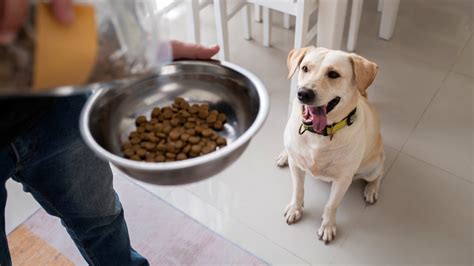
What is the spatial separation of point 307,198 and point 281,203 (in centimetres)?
9

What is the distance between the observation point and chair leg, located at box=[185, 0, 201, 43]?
187 cm

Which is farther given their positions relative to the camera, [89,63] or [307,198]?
[307,198]

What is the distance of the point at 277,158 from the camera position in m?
1.76

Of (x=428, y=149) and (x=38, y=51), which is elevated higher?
(x=38, y=51)

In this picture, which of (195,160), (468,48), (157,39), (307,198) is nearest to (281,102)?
→ (307,198)

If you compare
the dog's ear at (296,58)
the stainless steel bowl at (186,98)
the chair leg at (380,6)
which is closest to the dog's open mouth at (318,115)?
the dog's ear at (296,58)

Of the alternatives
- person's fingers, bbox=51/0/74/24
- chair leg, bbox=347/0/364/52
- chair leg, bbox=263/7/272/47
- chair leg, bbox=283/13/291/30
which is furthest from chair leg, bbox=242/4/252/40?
person's fingers, bbox=51/0/74/24

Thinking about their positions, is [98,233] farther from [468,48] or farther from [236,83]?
[468,48]

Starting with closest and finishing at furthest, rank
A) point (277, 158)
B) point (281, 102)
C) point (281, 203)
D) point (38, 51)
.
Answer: point (38, 51), point (281, 203), point (277, 158), point (281, 102)

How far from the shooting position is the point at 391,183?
167 centimetres

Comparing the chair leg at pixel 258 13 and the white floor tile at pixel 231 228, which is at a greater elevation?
the chair leg at pixel 258 13

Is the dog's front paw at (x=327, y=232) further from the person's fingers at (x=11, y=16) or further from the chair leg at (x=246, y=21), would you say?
the person's fingers at (x=11, y=16)

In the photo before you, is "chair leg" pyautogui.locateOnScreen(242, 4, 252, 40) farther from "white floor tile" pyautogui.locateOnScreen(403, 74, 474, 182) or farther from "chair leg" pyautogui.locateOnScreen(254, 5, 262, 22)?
"white floor tile" pyautogui.locateOnScreen(403, 74, 474, 182)

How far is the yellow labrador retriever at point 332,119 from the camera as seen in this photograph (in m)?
1.22
